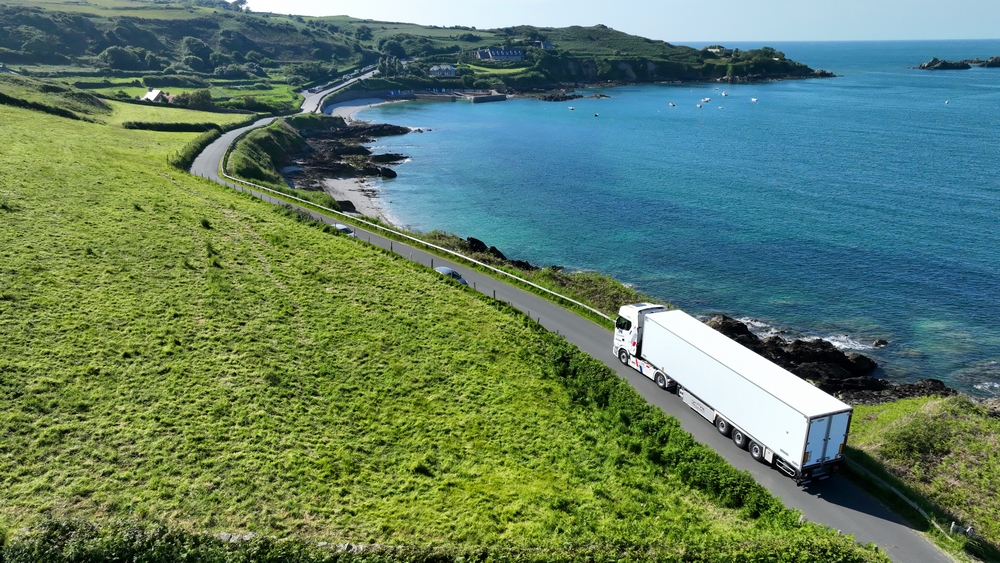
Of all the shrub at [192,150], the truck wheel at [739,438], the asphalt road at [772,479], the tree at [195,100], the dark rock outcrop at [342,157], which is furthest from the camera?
the tree at [195,100]

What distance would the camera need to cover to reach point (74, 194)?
152 ft

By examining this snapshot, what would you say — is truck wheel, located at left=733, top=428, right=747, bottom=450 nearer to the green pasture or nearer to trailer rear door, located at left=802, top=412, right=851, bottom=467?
trailer rear door, located at left=802, top=412, right=851, bottom=467

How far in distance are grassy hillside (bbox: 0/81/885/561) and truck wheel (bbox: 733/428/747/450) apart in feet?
7.45

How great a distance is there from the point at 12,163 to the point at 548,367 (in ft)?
164

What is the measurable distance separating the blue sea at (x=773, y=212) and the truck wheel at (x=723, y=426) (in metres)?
21.1

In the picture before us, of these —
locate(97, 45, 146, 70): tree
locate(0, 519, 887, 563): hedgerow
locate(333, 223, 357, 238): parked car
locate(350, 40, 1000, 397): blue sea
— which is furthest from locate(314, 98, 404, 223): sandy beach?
locate(97, 45, 146, 70): tree

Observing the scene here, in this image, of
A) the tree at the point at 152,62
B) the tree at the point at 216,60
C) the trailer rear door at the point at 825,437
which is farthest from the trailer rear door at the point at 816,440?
the tree at the point at 216,60

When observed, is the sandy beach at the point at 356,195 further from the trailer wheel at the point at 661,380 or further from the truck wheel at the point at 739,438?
the truck wheel at the point at 739,438

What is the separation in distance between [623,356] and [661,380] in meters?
3.06

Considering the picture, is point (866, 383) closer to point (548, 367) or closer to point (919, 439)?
point (919, 439)

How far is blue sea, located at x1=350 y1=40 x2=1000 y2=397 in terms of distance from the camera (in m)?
48.6

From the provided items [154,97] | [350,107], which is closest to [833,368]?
[154,97]

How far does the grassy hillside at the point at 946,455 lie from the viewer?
69.6 ft

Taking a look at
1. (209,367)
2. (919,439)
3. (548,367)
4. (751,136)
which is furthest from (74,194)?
(751,136)
